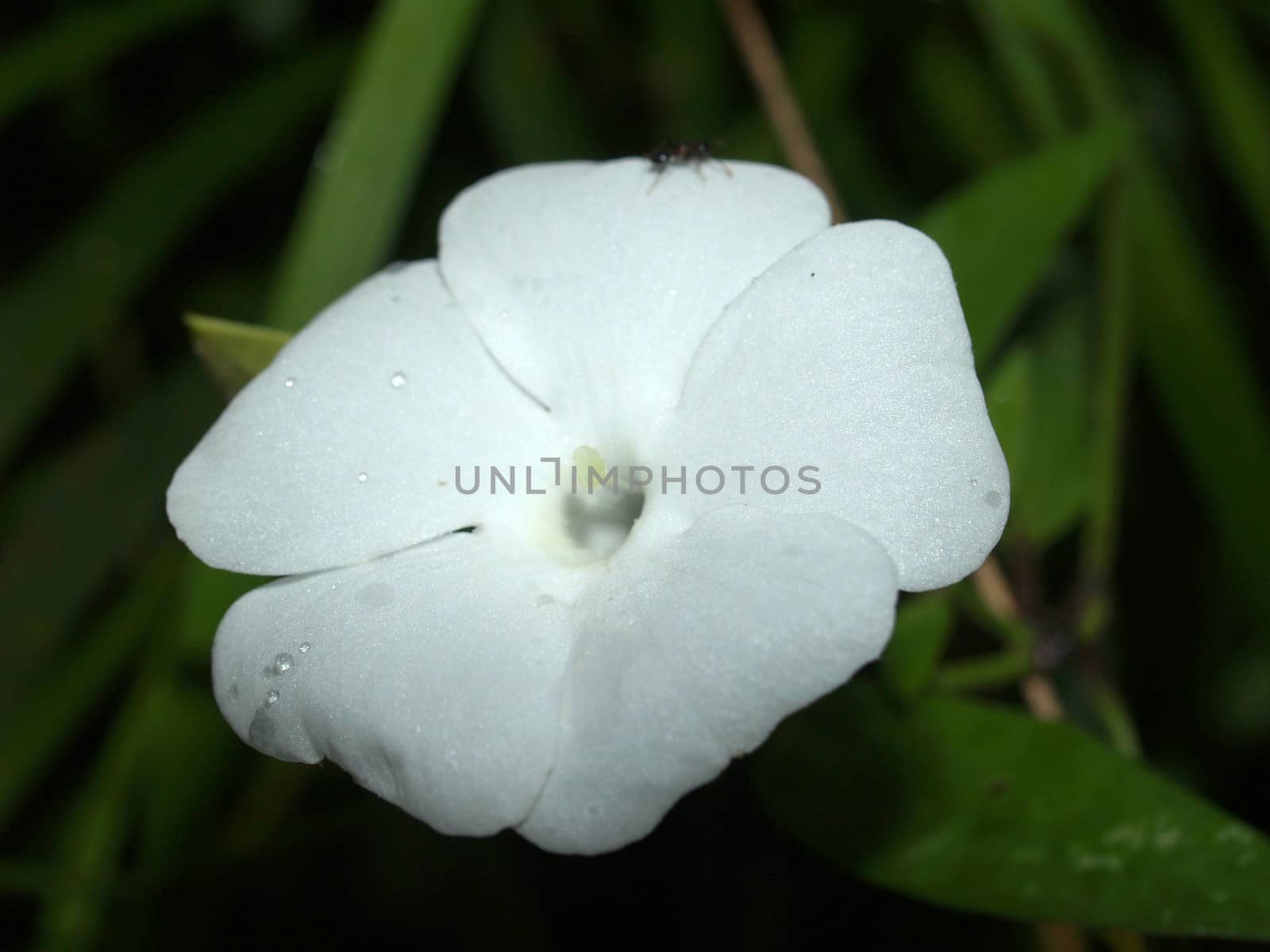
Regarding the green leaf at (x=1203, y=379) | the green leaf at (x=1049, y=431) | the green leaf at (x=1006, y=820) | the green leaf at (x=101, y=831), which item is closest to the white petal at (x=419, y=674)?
the green leaf at (x=1006, y=820)

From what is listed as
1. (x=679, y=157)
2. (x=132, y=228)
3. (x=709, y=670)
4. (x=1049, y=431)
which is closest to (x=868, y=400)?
(x=709, y=670)

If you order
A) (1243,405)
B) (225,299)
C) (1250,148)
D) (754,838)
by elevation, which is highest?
(1250,148)

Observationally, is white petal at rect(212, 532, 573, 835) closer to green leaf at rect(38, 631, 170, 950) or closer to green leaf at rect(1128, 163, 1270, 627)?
green leaf at rect(38, 631, 170, 950)

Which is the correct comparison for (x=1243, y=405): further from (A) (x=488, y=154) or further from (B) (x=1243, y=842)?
(A) (x=488, y=154)

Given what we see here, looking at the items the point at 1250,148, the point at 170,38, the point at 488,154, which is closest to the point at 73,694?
the point at 488,154

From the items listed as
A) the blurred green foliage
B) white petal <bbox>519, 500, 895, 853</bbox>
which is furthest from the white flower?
the blurred green foliage

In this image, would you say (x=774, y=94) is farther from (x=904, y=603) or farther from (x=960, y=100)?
(x=904, y=603)
